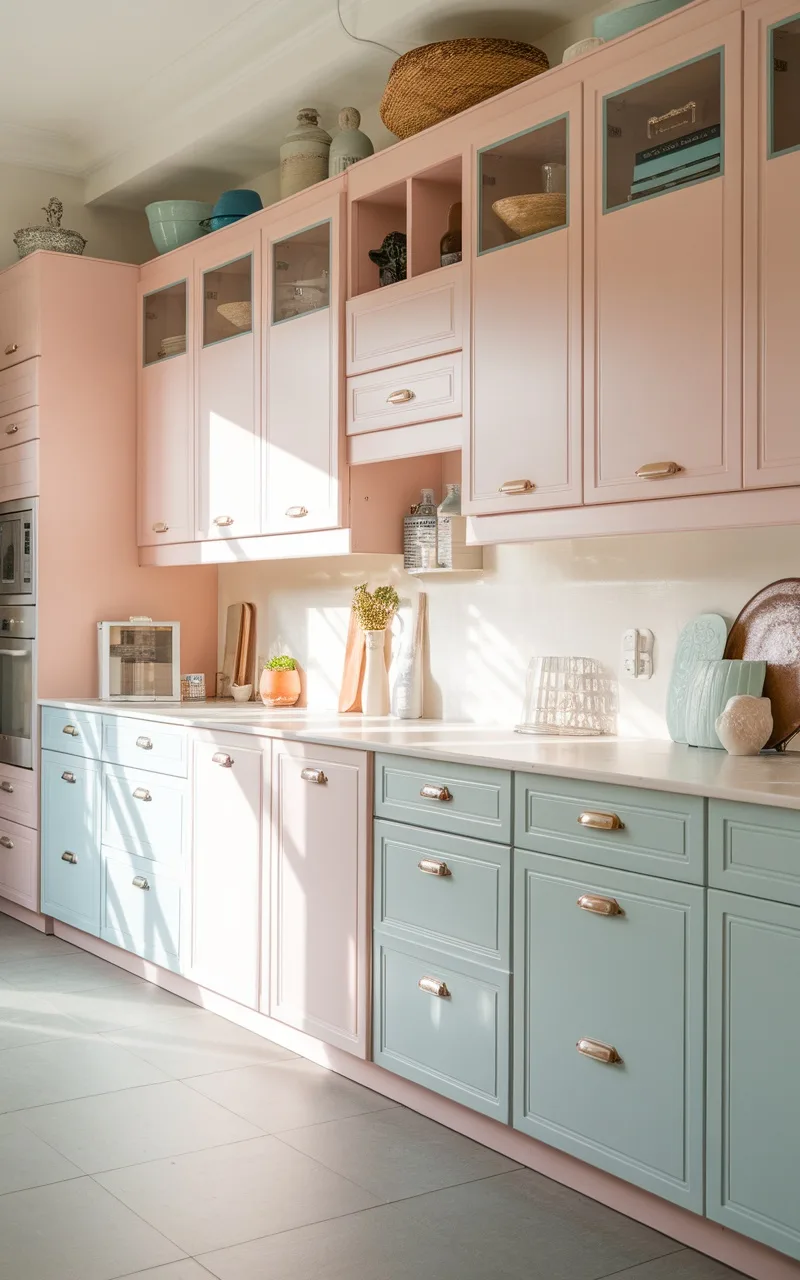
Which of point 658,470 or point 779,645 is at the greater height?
point 658,470

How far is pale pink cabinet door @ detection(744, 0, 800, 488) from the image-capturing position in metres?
2.30

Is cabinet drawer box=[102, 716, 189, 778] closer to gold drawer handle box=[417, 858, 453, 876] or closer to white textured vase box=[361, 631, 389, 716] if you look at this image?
white textured vase box=[361, 631, 389, 716]

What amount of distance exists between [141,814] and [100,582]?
1.04 m

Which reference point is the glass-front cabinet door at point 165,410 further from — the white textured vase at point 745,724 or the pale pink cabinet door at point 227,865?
the white textured vase at point 745,724

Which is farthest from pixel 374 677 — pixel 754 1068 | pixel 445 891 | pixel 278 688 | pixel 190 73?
pixel 190 73

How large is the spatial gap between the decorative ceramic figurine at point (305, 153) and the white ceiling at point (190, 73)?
8cm

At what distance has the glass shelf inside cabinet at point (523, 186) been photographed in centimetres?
283

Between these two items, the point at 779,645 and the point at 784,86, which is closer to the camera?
the point at 784,86

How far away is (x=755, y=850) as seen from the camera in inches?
81.4

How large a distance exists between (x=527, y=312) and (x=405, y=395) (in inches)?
19.4

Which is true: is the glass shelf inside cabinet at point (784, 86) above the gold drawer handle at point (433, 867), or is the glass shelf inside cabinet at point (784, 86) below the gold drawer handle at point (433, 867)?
above

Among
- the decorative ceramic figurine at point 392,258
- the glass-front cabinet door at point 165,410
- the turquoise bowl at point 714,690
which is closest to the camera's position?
the turquoise bowl at point 714,690

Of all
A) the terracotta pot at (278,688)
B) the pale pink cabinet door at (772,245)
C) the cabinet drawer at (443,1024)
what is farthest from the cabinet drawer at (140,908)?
the pale pink cabinet door at (772,245)

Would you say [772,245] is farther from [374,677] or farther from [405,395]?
[374,677]
